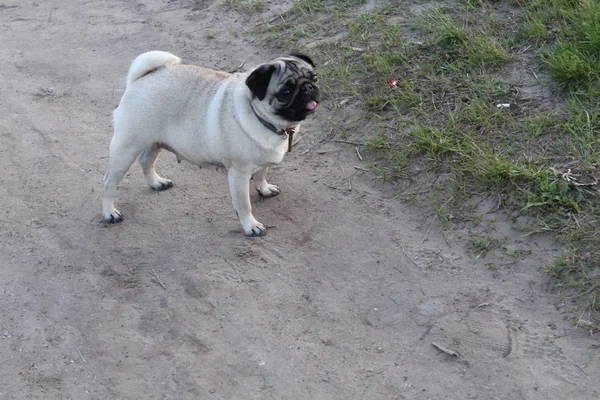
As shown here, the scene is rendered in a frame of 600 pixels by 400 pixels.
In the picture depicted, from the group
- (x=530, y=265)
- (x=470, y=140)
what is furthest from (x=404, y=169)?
(x=530, y=265)

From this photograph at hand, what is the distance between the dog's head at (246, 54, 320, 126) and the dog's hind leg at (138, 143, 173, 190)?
109 cm

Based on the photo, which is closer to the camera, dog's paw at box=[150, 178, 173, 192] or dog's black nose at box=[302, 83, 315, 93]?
dog's black nose at box=[302, 83, 315, 93]

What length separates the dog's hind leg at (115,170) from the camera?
522 cm

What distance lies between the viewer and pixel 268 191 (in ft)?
18.8

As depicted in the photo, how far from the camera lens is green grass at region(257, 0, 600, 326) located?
496cm

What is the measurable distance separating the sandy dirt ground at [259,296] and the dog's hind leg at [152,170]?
3.1 inches

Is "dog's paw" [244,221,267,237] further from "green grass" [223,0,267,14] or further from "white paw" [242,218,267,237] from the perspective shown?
"green grass" [223,0,267,14]

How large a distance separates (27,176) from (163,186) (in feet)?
3.77

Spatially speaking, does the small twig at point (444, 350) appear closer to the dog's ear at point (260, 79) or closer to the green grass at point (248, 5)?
the dog's ear at point (260, 79)

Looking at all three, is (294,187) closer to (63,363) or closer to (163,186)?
(163,186)

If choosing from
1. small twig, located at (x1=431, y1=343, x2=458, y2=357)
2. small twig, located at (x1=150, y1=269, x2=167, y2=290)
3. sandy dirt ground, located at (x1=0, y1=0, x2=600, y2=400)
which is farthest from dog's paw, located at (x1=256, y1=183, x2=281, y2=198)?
small twig, located at (x1=431, y1=343, x2=458, y2=357)

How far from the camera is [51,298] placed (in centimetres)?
483

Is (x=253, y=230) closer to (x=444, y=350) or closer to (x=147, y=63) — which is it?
(x=147, y=63)

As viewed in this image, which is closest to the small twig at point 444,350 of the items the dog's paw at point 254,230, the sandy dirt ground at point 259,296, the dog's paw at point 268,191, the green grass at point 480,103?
the sandy dirt ground at point 259,296
